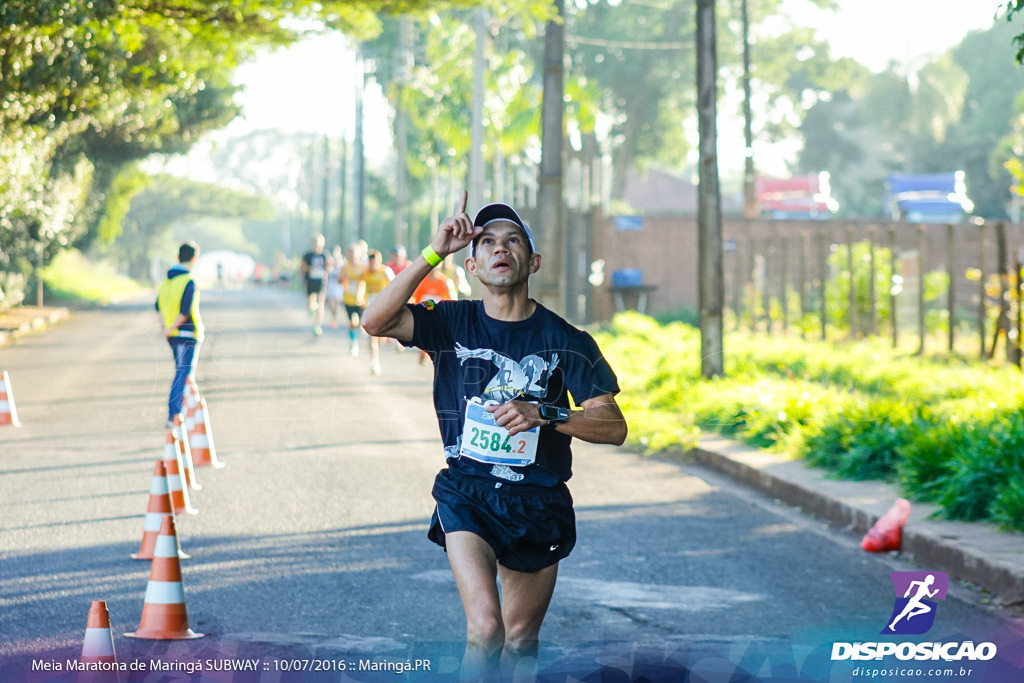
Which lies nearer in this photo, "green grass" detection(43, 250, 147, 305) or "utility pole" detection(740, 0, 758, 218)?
"utility pole" detection(740, 0, 758, 218)

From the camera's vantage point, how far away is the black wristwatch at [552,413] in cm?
414

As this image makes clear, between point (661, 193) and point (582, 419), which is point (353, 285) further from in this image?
point (661, 193)

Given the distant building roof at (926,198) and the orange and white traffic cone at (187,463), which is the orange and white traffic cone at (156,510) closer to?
the orange and white traffic cone at (187,463)

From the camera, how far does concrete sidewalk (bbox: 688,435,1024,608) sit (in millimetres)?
7527

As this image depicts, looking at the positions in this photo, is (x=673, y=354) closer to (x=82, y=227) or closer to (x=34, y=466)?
(x=34, y=466)

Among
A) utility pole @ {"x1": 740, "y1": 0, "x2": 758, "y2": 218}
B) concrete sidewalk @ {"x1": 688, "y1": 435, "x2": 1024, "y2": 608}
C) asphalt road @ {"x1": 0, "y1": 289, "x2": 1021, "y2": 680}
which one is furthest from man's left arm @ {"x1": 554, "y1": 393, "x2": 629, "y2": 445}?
A: utility pole @ {"x1": 740, "y1": 0, "x2": 758, "y2": 218}

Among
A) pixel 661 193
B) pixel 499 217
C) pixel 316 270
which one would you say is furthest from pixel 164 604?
pixel 661 193

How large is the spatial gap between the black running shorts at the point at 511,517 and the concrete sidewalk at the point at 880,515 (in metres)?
3.71

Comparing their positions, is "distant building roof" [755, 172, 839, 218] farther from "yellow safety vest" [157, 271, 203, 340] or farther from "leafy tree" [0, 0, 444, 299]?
"yellow safety vest" [157, 271, 203, 340]

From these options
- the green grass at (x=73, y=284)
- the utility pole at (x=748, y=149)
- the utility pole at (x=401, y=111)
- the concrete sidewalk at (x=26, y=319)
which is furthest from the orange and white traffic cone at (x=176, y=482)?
the utility pole at (x=748, y=149)

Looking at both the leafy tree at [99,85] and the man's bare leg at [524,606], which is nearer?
the man's bare leg at [524,606]

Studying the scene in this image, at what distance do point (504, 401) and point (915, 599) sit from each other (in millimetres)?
3781

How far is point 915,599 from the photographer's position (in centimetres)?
720

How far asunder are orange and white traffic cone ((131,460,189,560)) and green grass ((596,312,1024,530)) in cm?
495
